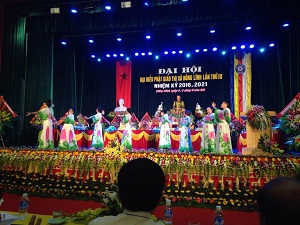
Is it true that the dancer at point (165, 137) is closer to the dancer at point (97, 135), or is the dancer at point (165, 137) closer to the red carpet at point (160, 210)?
the dancer at point (97, 135)

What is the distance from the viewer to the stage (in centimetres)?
398

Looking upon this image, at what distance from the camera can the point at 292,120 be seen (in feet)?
20.2

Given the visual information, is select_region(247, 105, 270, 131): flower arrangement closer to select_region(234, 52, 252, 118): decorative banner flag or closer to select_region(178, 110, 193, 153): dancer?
select_region(178, 110, 193, 153): dancer

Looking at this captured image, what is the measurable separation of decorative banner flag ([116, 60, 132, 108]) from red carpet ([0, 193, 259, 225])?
286 inches

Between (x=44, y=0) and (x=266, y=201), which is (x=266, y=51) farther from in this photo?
(x=266, y=201)

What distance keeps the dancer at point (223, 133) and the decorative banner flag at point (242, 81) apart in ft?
11.2

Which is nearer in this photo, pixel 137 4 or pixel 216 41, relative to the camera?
pixel 137 4

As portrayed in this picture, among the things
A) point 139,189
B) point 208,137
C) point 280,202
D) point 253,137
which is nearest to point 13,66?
point 208,137

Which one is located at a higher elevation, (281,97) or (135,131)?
(281,97)

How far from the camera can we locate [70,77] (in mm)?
10609

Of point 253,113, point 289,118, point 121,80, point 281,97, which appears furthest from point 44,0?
point 281,97

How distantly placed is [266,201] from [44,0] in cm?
844

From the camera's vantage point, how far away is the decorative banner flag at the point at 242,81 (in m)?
9.53

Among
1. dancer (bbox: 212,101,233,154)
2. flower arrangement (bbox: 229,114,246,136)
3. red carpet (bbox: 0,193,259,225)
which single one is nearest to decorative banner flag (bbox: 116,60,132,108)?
flower arrangement (bbox: 229,114,246,136)
